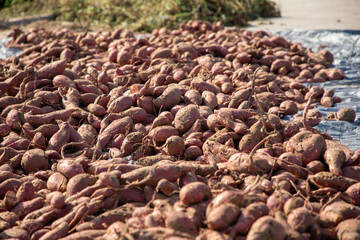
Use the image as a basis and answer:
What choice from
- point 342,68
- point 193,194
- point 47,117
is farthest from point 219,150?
point 342,68

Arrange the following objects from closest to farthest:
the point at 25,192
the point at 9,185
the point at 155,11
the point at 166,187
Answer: the point at 166,187, the point at 25,192, the point at 9,185, the point at 155,11

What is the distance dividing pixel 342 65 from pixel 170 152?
3.50 metres

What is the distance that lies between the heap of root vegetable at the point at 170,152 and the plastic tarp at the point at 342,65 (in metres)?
0.13

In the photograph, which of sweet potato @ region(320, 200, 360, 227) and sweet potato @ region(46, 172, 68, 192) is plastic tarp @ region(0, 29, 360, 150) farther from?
sweet potato @ region(46, 172, 68, 192)

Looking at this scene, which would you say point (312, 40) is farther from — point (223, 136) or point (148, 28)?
point (223, 136)

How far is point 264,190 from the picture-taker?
79.7 inches

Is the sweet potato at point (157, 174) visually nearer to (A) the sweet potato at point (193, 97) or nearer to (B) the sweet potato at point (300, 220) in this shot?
(B) the sweet potato at point (300, 220)

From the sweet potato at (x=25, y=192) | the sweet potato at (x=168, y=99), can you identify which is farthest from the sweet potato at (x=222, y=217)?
the sweet potato at (x=168, y=99)

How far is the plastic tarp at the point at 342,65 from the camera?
120 inches

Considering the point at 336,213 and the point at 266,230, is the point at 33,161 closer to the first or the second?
the point at 266,230

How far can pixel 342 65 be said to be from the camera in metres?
4.87

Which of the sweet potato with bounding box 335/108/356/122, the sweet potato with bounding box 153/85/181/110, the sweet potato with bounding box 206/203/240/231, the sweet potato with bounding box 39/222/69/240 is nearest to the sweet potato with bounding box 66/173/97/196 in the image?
the sweet potato with bounding box 39/222/69/240

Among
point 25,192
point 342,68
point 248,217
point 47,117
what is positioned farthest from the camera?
point 342,68

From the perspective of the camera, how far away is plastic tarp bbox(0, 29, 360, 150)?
120 inches
